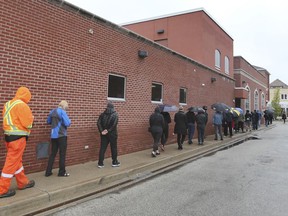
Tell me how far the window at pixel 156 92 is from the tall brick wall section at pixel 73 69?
34 centimetres

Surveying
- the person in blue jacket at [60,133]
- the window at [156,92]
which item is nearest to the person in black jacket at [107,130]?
the person in blue jacket at [60,133]

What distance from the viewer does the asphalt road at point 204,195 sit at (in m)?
4.38

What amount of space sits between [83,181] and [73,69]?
316cm

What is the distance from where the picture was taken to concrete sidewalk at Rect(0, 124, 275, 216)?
4320mm

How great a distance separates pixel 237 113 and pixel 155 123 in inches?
325

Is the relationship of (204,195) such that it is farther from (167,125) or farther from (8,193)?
(167,125)

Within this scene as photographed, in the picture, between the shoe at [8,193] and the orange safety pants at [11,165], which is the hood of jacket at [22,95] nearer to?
the orange safety pants at [11,165]

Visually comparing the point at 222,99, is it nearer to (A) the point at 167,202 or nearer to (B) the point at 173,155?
(B) the point at 173,155

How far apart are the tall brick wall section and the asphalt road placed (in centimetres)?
237

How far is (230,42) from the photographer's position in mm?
23984

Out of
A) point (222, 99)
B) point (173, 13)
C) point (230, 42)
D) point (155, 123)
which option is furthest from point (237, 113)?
point (230, 42)

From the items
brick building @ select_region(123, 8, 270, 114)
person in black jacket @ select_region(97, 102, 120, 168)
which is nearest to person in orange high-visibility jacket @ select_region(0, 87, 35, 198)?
person in black jacket @ select_region(97, 102, 120, 168)

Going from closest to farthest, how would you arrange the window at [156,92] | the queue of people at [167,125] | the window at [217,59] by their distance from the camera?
the queue of people at [167,125]
the window at [156,92]
the window at [217,59]

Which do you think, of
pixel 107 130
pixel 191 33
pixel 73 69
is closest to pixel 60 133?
pixel 107 130
